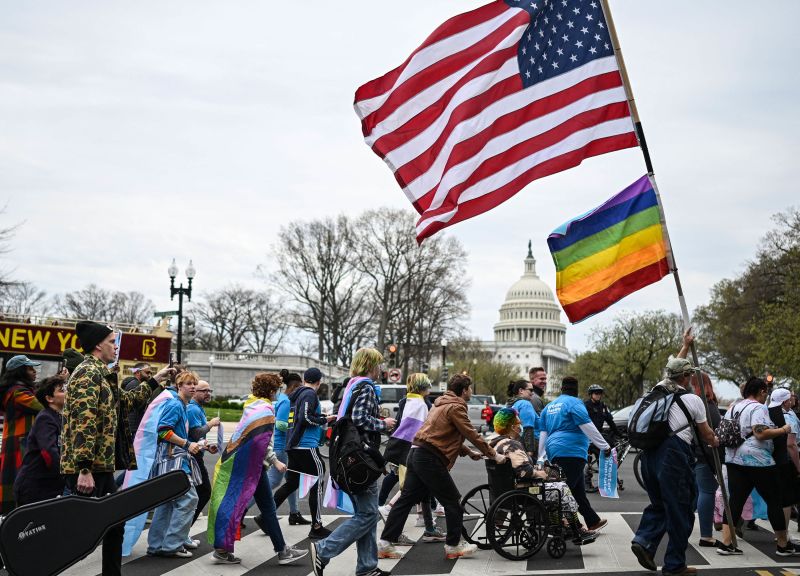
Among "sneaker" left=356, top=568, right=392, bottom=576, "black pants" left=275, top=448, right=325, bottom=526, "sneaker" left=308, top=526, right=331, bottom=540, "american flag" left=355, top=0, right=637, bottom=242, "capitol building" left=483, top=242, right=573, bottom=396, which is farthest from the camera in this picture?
"capitol building" left=483, top=242, right=573, bottom=396

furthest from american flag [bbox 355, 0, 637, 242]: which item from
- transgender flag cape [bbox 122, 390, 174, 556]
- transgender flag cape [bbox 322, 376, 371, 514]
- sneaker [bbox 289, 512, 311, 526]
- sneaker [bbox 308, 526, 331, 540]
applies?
sneaker [bbox 289, 512, 311, 526]

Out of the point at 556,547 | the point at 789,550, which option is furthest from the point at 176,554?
the point at 789,550

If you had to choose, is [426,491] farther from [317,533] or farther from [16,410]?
[16,410]

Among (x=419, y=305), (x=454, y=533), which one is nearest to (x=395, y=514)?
(x=454, y=533)

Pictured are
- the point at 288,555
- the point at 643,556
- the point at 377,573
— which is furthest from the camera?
the point at 288,555

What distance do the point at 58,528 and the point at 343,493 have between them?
4398 millimetres

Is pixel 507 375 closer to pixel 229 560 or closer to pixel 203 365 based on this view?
pixel 203 365

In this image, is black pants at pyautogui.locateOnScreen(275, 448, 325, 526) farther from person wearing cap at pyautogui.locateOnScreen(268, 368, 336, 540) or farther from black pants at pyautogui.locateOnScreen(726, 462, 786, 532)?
black pants at pyautogui.locateOnScreen(726, 462, 786, 532)

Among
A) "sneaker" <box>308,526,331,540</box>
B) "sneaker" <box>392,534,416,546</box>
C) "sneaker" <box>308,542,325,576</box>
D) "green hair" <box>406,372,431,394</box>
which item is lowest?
"sneaker" <box>392,534,416,546</box>

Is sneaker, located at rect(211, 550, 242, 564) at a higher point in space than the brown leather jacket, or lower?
lower

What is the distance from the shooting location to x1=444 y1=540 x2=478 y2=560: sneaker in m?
8.91

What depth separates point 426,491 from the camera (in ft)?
28.5

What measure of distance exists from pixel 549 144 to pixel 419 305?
53.1 meters

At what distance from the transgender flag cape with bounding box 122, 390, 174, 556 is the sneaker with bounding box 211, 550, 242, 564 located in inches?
31.6
